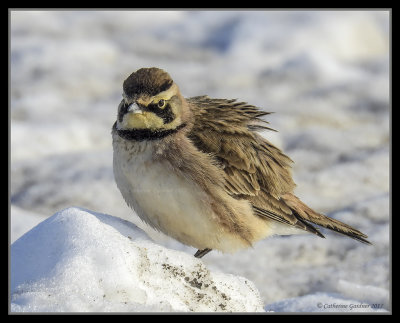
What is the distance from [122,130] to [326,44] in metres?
8.20

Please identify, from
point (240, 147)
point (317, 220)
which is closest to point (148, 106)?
point (240, 147)

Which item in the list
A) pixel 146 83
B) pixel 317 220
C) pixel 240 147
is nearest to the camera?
pixel 146 83

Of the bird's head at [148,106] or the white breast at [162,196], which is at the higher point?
the bird's head at [148,106]

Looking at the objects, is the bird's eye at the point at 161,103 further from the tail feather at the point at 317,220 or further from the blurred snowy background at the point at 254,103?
the blurred snowy background at the point at 254,103

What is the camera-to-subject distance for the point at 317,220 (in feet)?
18.1

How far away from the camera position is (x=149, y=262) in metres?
4.17

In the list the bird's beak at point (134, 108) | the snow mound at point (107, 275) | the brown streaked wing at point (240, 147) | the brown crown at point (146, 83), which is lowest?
the snow mound at point (107, 275)

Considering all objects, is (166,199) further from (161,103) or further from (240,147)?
(240,147)

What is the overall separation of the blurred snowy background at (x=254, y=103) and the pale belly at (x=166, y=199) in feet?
3.48

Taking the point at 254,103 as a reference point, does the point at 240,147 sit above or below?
below

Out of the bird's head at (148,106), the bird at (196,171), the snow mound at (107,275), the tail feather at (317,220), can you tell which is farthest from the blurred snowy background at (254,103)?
the bird's head at (148,106)

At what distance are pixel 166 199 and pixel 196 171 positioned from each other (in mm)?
326

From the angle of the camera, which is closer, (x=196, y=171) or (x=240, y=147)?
(x=196, y=171)

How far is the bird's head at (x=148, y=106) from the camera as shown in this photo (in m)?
4.73
